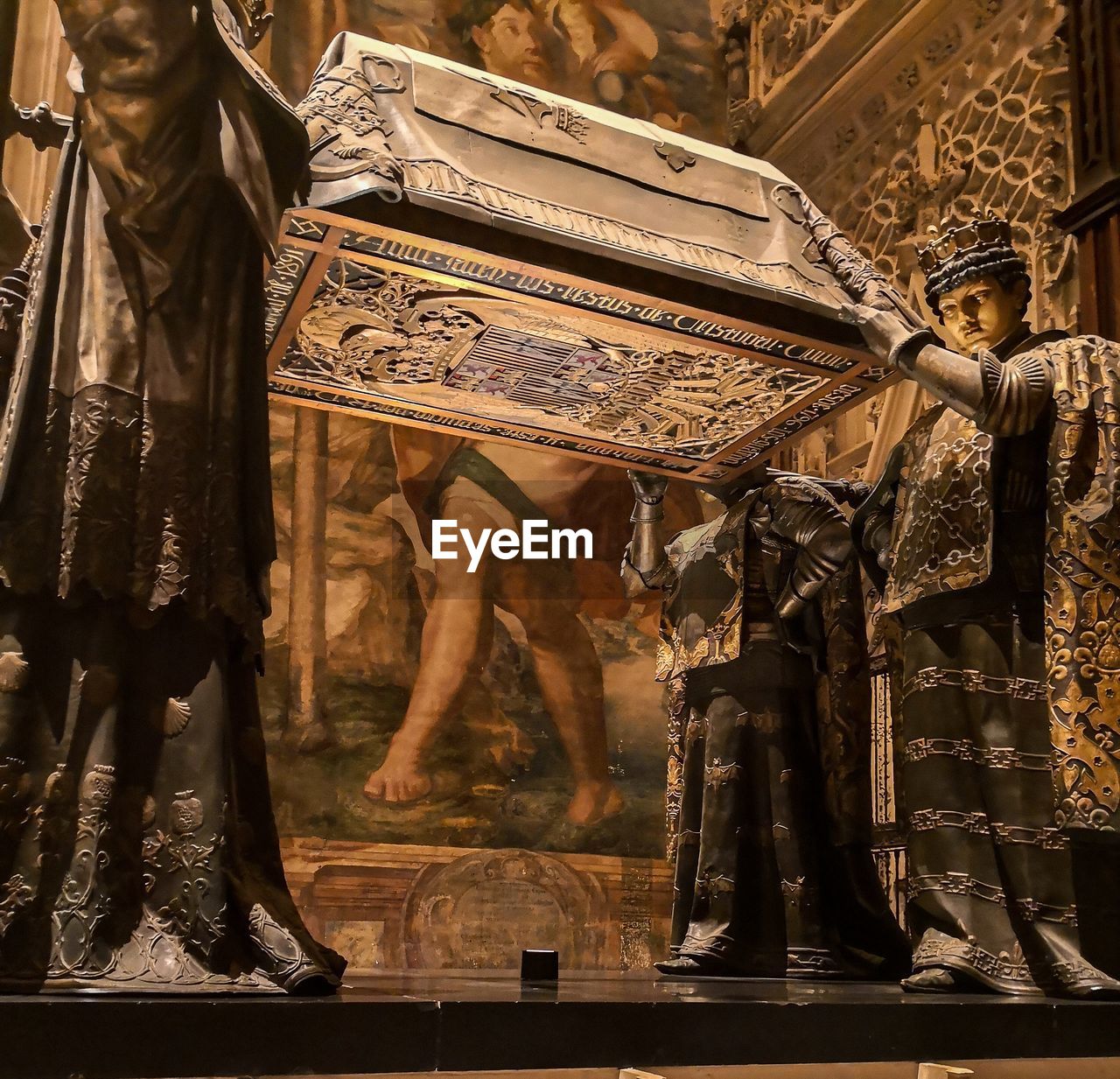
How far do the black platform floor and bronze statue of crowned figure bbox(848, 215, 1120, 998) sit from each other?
1.17 ft

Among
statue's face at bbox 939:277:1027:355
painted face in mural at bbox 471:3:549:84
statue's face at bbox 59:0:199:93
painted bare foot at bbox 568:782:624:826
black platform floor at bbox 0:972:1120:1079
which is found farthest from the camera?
painted face in mural at bbox 471:3:549:84

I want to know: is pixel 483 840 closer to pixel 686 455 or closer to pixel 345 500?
pixel 345 500

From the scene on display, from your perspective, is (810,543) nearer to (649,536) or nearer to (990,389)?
(649,536)

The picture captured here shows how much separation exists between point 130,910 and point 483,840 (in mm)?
5206

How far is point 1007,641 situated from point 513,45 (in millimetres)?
6429

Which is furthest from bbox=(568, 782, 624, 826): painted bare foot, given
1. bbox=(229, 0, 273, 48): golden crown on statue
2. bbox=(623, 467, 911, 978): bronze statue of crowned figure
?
bbox=(229, 0, 273, 48): golden crown on statue

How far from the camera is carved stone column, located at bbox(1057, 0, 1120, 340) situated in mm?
5566

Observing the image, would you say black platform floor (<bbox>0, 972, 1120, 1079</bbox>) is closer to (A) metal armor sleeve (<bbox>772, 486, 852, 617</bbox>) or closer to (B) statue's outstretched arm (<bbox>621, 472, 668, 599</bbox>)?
(A) metal armor sleeve (<bbox>772, 486, 852, 617</bbox>)

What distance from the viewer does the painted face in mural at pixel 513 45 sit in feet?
28.0

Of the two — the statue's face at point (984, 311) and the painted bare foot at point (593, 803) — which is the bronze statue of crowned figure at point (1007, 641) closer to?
the statue's face at point (984, 311)

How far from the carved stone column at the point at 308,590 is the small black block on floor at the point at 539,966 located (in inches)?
153

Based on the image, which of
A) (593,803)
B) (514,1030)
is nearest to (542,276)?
(514,1030)

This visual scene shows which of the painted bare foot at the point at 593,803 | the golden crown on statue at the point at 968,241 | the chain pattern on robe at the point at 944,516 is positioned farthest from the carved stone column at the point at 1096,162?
the painted bare foot at the point at 593,803

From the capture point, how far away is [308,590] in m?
7.33
